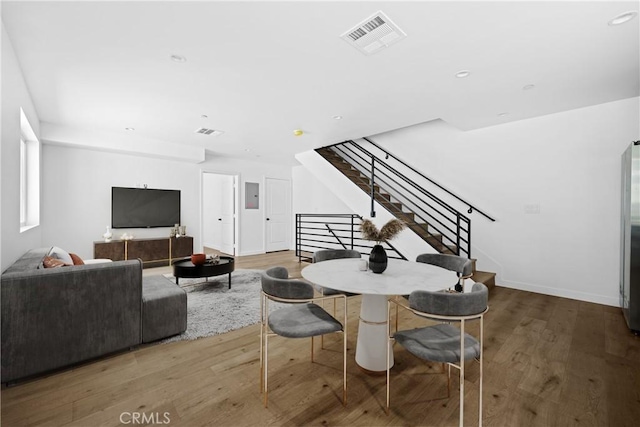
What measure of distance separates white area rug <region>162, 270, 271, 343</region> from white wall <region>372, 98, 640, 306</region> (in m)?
3.71

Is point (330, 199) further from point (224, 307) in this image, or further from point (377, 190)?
point (224, 307)

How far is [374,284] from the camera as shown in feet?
6.13

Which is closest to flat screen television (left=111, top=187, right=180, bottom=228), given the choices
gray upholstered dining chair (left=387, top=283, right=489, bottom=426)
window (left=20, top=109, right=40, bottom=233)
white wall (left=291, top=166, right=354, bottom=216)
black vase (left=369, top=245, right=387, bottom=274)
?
window (left=20, top=109, right=40, bottom=233)

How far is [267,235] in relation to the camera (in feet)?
25.7

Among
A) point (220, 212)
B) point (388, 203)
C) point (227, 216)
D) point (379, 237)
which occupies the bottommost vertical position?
point (379, 237)

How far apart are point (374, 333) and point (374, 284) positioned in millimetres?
509

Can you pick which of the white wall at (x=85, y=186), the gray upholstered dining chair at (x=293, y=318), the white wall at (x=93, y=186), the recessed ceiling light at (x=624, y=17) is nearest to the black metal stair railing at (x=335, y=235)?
the white wall at (x=93, y=186)

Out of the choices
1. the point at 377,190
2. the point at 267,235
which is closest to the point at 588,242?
the point at 377,190

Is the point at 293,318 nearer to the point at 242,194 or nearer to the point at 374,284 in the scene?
the point at 374,284

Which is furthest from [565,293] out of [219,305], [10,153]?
[10,153]

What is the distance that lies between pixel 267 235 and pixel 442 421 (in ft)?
21.5

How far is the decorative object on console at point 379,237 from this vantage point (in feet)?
7.08

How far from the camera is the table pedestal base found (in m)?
2.12

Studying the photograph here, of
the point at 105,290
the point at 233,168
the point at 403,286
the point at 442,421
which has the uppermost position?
the point at 233,168
